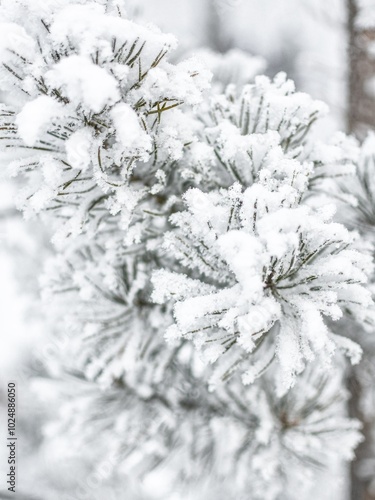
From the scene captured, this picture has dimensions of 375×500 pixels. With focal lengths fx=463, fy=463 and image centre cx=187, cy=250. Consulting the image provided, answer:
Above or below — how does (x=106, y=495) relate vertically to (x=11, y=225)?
below

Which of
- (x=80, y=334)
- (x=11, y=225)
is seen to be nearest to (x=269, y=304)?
(x=80, y=334)

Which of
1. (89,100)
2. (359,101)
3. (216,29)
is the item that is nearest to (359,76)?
(359,101)

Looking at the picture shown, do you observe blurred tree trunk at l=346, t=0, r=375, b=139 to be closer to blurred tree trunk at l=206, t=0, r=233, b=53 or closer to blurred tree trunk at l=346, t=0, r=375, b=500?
blurred tree trunk at l=346, t=0, r=375, b=500

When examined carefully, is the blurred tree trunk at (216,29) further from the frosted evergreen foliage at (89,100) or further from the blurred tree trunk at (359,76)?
the frosted evergreen foliage at (89,100)

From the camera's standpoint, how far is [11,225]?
2102 mm

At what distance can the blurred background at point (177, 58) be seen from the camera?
1637 millimetres

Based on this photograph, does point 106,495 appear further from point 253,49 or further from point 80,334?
point 253,49

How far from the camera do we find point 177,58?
1.44 meters

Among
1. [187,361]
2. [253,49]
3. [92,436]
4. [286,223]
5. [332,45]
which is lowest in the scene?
[92,436]

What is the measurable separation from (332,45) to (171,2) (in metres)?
1.41

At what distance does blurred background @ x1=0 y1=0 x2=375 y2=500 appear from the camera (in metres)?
1.64

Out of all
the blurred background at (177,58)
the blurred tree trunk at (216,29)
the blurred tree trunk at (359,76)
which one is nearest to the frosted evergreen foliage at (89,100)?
the blurred background at (177,58)

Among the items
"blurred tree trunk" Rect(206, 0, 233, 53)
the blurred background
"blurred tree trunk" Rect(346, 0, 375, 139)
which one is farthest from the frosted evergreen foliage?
"blurred tree trunk" Rect(206, 0, 233, 53)

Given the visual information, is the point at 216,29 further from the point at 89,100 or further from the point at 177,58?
the point at 89,100
